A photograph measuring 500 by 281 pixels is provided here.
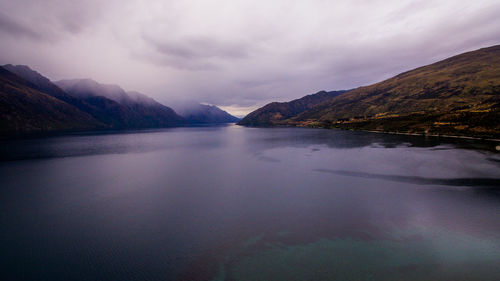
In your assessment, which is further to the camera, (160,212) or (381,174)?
(381,174)

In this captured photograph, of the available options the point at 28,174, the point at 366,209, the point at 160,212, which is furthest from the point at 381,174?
the point at 28,174

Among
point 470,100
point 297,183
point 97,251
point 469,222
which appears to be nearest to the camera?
point 97,251

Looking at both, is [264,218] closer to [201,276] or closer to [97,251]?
[201,276]

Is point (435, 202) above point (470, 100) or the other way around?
Result: the other way around

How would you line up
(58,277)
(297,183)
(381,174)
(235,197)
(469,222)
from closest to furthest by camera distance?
1. (58,277)
2. (469,222)
3. (235,197)
4. (297,183)
5. (381,174)

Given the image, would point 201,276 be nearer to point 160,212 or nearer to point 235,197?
Answer: point 160,212

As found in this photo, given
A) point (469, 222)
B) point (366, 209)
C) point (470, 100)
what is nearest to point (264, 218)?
point (366, 209)
